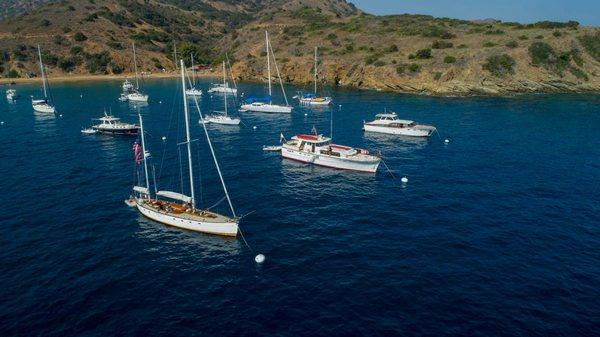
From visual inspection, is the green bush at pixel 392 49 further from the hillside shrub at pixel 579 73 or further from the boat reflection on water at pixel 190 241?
the boat reflection on water at pixel 190 241

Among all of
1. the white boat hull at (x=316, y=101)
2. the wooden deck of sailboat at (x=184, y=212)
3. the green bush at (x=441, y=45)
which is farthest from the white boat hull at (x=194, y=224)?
the green bush at (x=441, y=45)

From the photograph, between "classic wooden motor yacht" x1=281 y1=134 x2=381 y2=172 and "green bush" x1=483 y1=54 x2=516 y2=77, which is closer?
"classic wooden motor yacht" x1=281 y1=134 x2=381 y2=172

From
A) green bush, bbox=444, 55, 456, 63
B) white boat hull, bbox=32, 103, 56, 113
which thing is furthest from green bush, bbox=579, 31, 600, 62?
white boat hull, bbox=32, 103, 56, 113

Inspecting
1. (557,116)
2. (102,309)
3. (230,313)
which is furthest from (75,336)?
(557,116)

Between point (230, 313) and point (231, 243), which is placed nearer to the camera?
point (230, 313)

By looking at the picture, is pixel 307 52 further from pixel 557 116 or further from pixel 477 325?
pixel 477 325

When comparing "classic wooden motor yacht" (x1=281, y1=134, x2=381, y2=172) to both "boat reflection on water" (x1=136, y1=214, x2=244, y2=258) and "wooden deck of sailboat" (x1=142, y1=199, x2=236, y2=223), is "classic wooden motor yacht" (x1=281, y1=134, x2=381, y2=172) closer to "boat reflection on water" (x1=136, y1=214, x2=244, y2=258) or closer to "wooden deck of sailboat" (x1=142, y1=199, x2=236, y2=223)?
"wooden deck of sailboat" (x1=142, y1=199, x2=236, y2=223)

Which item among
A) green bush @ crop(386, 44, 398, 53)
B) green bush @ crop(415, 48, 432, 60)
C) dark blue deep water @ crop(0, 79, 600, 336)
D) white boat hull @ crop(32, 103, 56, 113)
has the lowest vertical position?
dark blue deep water @ crop(0, 79, 600, 336)

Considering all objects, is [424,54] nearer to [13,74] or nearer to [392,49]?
[392,49]
